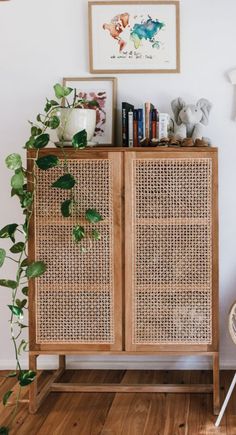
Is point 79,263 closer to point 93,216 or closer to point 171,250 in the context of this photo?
point 93,216

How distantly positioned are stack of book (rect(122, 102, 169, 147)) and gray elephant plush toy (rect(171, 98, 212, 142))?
0.26ft

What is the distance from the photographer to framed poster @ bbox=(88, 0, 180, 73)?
3178 millimetres

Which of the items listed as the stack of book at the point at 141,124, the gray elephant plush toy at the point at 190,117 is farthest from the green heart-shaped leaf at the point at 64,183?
the gray elephant plush toy at the point at 190,117

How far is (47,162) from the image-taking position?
8.75 feet

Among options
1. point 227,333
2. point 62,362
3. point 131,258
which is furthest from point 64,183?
point 227,333

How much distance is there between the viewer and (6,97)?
3.27 meters

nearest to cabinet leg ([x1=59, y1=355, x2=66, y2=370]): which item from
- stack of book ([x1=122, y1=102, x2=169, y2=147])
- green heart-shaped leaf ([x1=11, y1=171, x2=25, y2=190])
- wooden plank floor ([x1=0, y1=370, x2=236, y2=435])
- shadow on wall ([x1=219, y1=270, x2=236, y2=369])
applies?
wooden plank floor ([x1=0, y1=370, x2=236, y2=435])

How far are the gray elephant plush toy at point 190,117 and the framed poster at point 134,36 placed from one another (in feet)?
0.77

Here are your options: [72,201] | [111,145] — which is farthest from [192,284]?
[111,145]

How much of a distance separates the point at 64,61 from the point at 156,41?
49cm

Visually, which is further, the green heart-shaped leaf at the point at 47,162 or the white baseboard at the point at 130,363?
the white baseboard at the point at 130,363

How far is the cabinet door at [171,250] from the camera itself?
276 cm

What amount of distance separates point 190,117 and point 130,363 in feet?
4.44

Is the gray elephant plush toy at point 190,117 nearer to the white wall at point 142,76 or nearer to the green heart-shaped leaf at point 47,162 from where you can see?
the white wall at point 142,76
